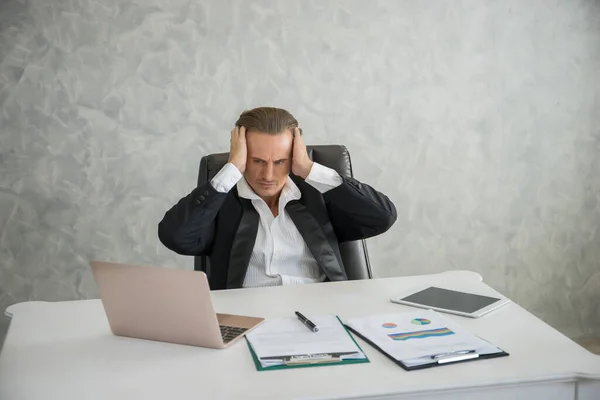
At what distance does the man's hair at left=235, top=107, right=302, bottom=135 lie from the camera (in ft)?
7.06

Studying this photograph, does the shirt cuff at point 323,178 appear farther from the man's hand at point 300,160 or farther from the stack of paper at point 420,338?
the stack of paper at point 420,338

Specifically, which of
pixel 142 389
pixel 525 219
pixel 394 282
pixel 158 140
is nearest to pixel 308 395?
pixel 142 389

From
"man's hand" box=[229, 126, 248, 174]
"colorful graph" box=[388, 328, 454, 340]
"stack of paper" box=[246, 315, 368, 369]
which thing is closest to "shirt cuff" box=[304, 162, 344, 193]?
"man's hand" box=[229, 126, 248, 174]

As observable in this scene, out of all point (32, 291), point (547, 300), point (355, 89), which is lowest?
point (547, 300)

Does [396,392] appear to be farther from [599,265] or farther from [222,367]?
[599,265]

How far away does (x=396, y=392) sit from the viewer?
3.94 feet

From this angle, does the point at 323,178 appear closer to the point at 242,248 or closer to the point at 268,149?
the point at 268,149

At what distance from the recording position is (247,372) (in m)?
1.29

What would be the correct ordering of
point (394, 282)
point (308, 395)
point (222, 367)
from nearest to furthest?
point (308, 395)
point (222, 367)
point (394, 282)

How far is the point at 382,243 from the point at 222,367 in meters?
2.04

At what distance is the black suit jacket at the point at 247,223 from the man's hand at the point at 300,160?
0.11m

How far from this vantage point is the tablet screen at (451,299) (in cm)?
168

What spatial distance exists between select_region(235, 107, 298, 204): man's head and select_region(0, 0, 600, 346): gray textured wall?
894 mm

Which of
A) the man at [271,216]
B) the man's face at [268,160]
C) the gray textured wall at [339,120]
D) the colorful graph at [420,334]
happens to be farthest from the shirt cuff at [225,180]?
the gray textured wall at [339,120]
